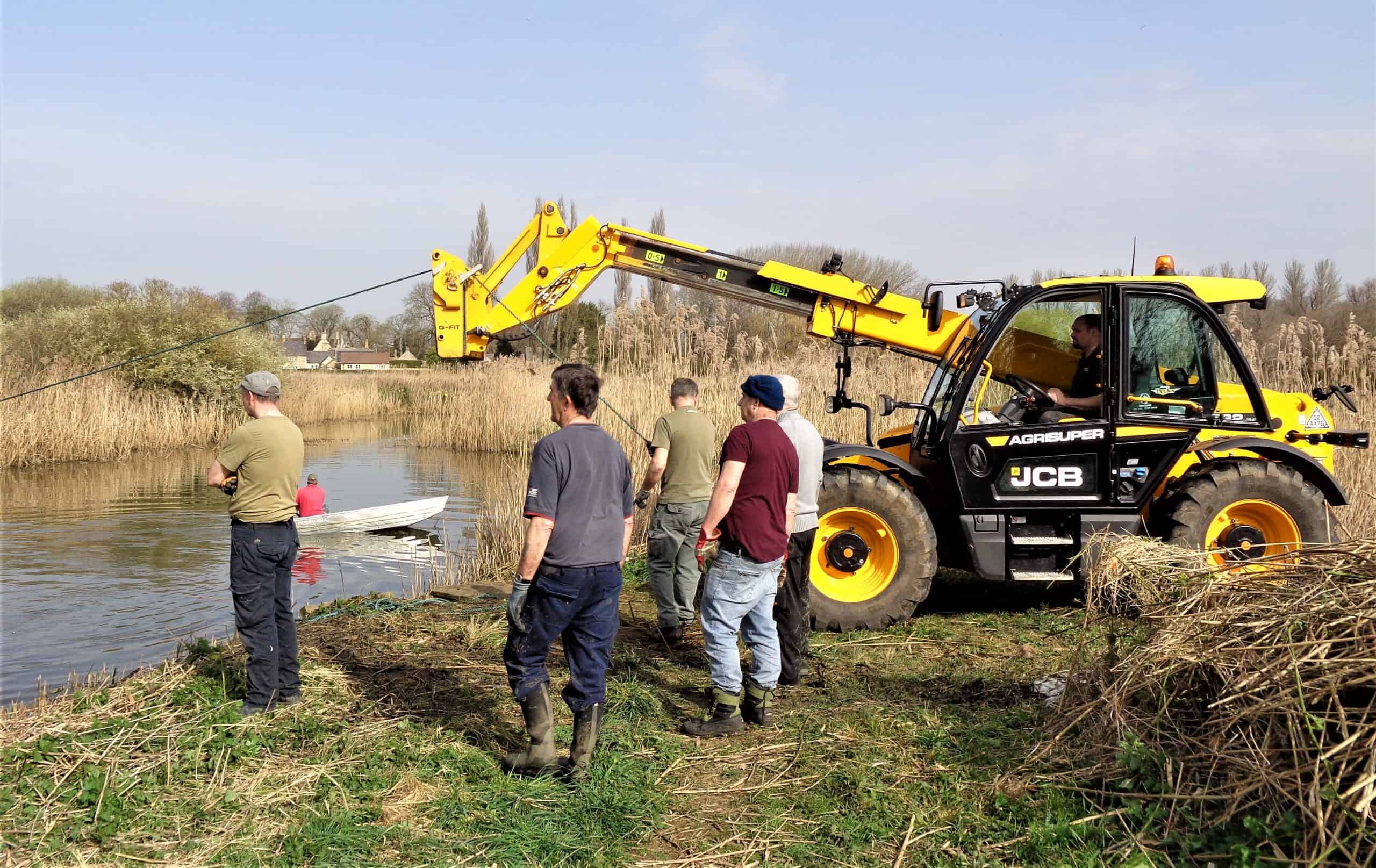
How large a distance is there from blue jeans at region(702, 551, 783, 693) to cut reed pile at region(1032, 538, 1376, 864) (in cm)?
→ 144

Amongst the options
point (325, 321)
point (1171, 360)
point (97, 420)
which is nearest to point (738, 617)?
point (1171, 360)

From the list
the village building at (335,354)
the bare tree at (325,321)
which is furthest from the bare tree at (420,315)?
the bare tree at (325,321)

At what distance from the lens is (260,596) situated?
5.25 metres

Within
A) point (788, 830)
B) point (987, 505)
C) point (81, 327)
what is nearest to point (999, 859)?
point (788, 830)

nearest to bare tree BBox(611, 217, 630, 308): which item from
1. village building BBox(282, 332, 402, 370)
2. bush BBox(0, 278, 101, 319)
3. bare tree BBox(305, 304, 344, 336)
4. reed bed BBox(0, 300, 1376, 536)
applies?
reed bed BBox(0, 300, 1376, 536)

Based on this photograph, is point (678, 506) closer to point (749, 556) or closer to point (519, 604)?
point (749, 556)

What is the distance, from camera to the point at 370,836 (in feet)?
13.1

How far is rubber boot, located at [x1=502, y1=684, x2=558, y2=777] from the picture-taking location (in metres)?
4.64

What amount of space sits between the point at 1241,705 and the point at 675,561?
407 centimetres

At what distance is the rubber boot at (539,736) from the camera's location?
4.64 m

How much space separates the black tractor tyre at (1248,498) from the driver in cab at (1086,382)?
837 mm

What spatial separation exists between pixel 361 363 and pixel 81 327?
47222 mm

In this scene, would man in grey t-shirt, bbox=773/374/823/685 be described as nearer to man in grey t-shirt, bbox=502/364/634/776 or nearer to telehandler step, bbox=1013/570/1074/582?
man in grey t-shirt, bbox=502/364/634/776

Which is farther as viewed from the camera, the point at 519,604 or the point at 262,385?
the point at 262,385
